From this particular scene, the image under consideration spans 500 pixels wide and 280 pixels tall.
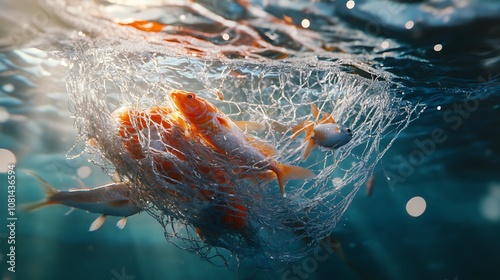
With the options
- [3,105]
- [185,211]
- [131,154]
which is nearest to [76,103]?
[131,154]

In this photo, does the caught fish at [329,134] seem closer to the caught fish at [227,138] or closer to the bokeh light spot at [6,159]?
the caught fish at [227,138]

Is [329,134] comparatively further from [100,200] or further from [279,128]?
[100,200]

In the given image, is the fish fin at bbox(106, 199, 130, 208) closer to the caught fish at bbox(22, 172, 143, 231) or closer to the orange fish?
the caught fish at bbox(22, 172, 143, 231)

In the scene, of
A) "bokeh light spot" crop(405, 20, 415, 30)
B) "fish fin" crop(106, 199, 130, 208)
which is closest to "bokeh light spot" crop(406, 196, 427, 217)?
"bokeh light spot" crop(405, 20, 415, 30)

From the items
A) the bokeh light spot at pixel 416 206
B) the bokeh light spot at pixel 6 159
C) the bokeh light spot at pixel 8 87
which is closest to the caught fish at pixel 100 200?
the bokeh light spot at pixel 8 87

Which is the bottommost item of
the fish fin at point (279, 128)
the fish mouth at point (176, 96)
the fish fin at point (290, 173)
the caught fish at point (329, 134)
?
the fish fin at point (290, 173)
